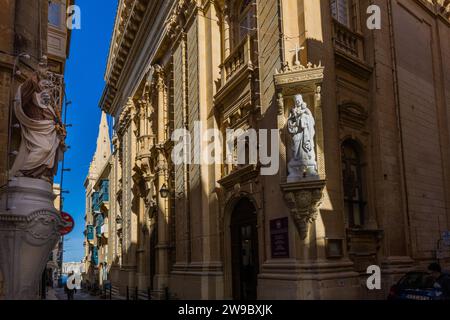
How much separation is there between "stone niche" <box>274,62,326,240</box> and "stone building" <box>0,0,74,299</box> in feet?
17.7

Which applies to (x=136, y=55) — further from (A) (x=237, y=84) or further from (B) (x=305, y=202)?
(B) (x=305, y=202)

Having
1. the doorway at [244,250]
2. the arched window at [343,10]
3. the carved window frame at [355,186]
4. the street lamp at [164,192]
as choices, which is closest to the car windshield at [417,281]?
the carved window frame at [355,186]

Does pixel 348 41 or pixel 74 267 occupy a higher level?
pixel 348 41

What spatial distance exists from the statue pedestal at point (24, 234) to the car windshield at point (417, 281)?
8078mm

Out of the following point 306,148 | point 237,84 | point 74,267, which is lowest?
point 74,267

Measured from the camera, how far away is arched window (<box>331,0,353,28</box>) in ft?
50.6

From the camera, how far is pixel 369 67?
49.2 feet

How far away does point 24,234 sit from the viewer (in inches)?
325

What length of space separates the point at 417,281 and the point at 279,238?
11.1ft

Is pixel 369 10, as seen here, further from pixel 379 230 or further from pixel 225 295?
pixel 225 295

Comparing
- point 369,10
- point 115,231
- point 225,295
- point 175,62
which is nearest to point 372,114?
point 369,10

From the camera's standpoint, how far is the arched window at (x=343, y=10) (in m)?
15.4
